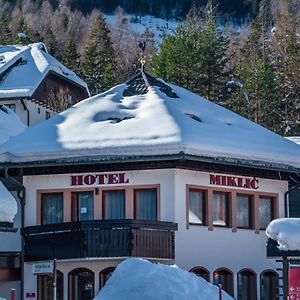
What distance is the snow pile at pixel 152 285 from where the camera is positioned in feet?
53.0

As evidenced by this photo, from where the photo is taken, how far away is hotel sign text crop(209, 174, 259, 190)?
28.8 meters

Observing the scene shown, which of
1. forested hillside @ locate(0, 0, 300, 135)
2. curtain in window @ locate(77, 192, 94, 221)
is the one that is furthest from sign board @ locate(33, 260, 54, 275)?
forested hillside @ locate(0, 0, 300, 135)

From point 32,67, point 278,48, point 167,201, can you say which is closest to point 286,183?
point 167,201

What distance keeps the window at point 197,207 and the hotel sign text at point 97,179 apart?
190 centimetres

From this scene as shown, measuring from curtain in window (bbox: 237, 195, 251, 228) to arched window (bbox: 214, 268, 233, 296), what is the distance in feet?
4.98

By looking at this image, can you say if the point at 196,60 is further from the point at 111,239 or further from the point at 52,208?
the point at 111,239

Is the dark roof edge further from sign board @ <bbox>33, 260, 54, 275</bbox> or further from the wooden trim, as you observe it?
sign board @ <bbox>33, 260, 54, 275</bbox>

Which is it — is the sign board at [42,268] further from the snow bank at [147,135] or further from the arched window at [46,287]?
the snow bank at [147,135]

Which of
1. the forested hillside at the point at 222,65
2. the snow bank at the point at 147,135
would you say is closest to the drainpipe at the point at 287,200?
the snow bank at the point at 147,135

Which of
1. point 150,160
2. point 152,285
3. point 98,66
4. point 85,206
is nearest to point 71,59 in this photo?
point 98,66

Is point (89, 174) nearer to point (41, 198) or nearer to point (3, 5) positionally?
point (41, 198)

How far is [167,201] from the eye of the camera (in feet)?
91.0

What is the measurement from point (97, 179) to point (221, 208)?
3.70 m

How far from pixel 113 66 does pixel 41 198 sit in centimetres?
4839
